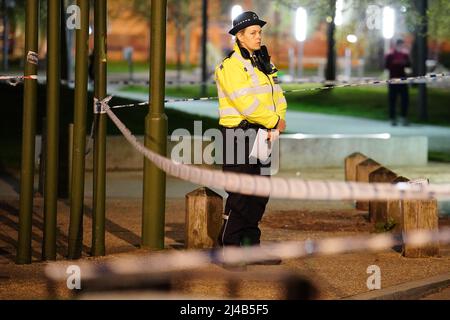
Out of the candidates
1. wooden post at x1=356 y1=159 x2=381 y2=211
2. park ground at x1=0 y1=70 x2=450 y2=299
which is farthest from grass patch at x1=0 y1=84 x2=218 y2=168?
wooden post at x1=356 y1=159 x2=381 y2=211

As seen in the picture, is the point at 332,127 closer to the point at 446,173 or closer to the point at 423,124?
the point at 423,124

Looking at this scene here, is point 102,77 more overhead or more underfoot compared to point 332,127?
more overhead

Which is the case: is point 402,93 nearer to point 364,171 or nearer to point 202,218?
point 364,171

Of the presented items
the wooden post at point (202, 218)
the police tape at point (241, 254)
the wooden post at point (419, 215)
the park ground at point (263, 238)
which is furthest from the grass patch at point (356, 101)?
the wooden post at point (202, 218)

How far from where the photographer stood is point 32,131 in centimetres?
970

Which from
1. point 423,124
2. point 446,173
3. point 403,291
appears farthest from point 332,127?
point 403,291

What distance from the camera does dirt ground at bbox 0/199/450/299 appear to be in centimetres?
852

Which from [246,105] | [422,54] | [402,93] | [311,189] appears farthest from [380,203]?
[422,54]

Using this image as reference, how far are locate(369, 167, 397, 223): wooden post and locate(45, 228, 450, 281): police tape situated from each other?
27.7 inches

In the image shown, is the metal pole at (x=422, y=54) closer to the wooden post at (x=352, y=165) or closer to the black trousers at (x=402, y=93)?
the black trousers at (x=402, y=93)

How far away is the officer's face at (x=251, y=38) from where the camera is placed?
9.25m

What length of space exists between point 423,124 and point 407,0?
6139 millimetres

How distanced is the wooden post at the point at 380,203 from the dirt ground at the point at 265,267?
128mm

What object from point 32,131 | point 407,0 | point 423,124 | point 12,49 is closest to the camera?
point 32,131
